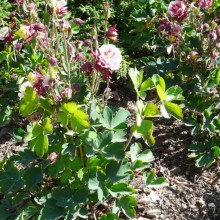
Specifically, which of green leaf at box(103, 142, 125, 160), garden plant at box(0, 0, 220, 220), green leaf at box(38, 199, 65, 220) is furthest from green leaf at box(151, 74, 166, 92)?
green leaf at box(38, 199, 65, 220)

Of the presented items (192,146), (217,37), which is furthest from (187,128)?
(217,37)

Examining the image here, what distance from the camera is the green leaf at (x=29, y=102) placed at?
1.76 metres

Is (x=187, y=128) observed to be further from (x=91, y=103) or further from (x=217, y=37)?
(x=91, y=103)

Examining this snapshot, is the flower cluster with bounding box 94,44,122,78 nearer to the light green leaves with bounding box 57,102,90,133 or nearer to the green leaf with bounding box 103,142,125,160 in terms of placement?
the light green leaves with bounding box 57,102,90,133

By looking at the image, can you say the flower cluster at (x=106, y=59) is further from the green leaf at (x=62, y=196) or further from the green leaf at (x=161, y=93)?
the green leaf at (x=62, y=196)

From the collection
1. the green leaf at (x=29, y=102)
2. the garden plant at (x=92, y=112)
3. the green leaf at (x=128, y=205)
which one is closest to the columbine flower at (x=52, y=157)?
the garden plant at (x=92, y=112)

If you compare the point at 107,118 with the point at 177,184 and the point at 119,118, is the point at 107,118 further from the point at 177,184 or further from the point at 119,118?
the point at 177,184

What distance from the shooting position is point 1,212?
216cm

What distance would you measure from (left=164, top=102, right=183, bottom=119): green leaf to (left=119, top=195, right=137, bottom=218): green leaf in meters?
0.39

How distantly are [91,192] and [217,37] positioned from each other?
0.97 m

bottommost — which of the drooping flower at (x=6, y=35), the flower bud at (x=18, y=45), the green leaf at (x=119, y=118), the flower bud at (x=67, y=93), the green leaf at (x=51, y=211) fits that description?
the green leaf at (x=51, y=211)

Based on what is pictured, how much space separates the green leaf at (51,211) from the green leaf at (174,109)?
23.3 inches

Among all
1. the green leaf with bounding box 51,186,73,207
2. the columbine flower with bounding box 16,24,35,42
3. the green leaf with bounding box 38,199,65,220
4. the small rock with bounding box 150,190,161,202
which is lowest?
the small rock with bounding box 150,190,161,202

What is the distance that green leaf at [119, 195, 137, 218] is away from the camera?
79.3 inches
